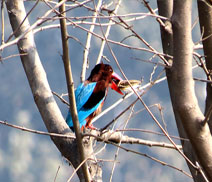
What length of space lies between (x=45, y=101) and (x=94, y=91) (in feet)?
4.87

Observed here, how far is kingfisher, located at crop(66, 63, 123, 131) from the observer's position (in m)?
3.57

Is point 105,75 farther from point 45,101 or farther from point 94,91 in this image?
point 45,101

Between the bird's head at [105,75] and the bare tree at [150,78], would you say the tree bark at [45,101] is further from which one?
the bird's head at [105,75]

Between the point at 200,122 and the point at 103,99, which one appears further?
the point at 103,99

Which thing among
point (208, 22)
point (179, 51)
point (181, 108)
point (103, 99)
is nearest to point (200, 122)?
point (181, 108)

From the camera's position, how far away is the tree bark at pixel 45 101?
2092 millimetres

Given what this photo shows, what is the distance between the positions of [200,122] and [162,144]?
800 millimetres

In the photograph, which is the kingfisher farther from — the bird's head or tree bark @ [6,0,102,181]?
tree bark @ [6,0,102,181]

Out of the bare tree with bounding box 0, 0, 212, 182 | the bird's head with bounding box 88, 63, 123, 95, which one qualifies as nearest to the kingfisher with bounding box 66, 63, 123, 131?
the bird's head with bounding box 88, 63, 123, 95

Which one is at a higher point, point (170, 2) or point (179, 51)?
point (170, 2)

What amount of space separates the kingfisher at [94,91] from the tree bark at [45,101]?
1.27m

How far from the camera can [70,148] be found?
6.95 ft

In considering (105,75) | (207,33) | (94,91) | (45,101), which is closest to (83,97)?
(94,91)

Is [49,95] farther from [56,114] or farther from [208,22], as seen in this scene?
[208,22]
